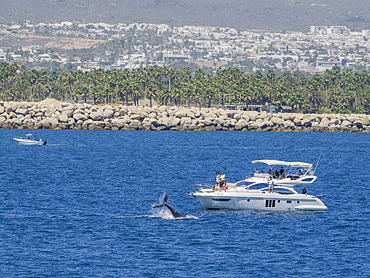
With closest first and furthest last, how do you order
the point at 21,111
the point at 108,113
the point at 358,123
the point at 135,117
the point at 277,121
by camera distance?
the point at 21,111
the point at 108,113
the point at 135,117
the point at 277,121
the point at 358,123

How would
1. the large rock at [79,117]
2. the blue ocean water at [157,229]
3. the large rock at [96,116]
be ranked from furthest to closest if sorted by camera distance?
the large rock at [96,116] → the large rock at [79,117] → the blue ocean water at [157,229]

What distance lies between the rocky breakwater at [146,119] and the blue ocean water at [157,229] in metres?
85.8

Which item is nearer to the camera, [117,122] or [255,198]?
[255,198]

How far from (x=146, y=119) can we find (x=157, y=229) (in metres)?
129

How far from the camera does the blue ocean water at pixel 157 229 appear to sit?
36969mm

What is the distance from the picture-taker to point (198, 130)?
183 meters

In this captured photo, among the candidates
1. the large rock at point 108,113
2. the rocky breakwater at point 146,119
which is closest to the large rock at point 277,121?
the rocky breakwater at point 146,119

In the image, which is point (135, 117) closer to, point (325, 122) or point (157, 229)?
point (325, 122)

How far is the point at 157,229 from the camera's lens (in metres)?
45.4

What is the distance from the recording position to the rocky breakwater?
559 ft

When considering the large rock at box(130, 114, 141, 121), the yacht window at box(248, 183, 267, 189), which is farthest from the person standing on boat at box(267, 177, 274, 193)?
the large rock at box(130, 114, 141, 121)

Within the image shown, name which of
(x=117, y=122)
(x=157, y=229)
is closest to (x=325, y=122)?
(x=117, y=122)

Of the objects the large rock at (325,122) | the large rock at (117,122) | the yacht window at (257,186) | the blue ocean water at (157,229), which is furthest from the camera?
the large rock at (325,122)

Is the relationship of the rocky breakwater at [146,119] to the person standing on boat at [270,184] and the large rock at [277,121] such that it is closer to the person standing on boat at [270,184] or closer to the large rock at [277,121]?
the large rock at [277,121]
